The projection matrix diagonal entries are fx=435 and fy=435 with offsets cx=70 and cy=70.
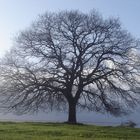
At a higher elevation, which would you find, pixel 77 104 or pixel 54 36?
pixel 54 36

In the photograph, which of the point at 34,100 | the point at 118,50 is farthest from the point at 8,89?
the point at 118,50

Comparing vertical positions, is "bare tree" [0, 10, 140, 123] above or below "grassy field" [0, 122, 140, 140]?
above

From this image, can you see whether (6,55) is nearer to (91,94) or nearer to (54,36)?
(54,36)

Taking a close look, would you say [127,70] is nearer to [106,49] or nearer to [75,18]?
[106,49]

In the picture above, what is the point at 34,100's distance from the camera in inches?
1731

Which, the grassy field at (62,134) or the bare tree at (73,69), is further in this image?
the bare tree at (73,69)

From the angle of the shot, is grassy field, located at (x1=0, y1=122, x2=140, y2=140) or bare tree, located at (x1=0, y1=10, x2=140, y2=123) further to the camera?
bare tree, located at (x1=0, y1=10, x2=140, y2=123)

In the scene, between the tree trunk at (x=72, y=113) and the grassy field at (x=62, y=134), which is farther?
the tree trunk at (x=72, y=113)

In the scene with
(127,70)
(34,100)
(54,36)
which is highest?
(54,36)

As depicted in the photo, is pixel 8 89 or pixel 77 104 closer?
→ pixel 8 89

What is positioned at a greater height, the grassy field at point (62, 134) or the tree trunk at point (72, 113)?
the tree trunk at point (72, 113)

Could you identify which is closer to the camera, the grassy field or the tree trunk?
the grassy field

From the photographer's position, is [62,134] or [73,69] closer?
[62,134]

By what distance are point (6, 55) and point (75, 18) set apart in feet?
27.1
